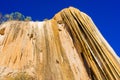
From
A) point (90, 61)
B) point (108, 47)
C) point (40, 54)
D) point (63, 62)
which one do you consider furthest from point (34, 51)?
point (108, 47)

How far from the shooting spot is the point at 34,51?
1341 cm

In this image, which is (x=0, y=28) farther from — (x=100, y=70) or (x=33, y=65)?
(x=100, y=70)

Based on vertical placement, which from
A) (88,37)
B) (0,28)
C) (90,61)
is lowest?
(90,61)

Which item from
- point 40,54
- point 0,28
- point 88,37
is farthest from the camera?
point 0,28

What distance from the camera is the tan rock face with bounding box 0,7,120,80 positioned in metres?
12.8

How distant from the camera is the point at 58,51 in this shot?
13602 mm

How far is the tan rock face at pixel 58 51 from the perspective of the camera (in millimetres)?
12766

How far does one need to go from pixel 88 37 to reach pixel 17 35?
129 inches

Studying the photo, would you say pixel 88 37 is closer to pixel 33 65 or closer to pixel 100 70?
pixel 100 70

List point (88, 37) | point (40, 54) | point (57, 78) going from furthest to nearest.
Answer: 1. point (88, 37)
2. point (40, 54)
3. point (57, 78)

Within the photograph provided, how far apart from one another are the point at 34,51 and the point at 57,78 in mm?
1698

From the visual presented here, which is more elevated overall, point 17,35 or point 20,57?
point 17,35

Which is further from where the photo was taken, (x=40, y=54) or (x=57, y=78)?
(x=40, y=54)

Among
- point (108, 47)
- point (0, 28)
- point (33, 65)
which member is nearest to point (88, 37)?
point (108, 47)
